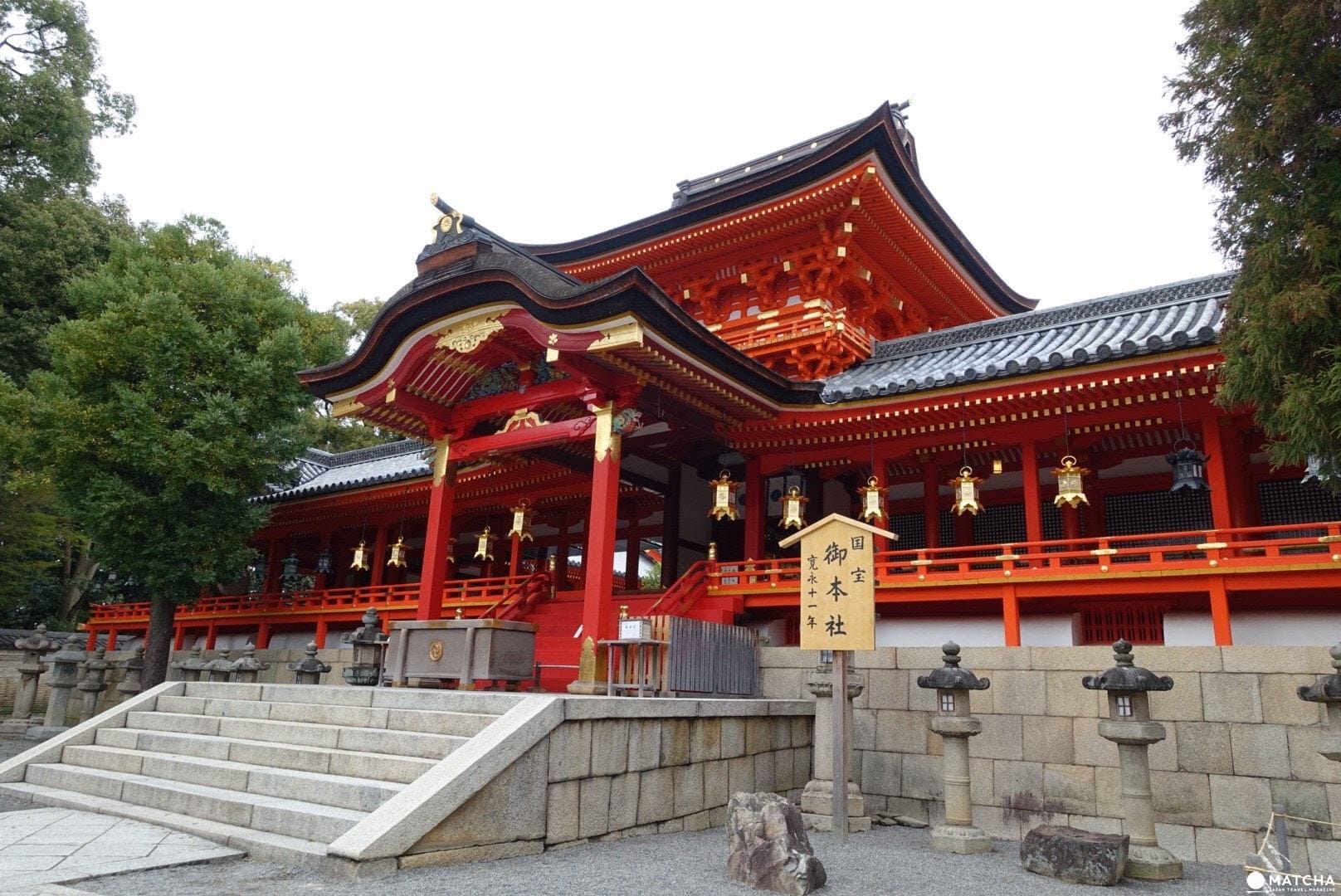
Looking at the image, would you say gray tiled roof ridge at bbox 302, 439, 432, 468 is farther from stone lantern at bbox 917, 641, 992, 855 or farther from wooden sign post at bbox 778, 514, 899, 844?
stone lantern at bbox 917, 641, 992, 855

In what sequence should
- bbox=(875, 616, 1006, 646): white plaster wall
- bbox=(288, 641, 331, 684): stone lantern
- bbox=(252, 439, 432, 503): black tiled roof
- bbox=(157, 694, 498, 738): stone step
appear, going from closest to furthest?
bbox=(157, 694, 498, 738): stone step < bbox=(875, 616, 1006, 646): white plaster wall < bbox=(288, 641, 331, 684): stone lantern < bbox=(252, 439, 432, 503): black tiled roof

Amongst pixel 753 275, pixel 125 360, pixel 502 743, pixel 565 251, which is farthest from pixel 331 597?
pixel 502 743

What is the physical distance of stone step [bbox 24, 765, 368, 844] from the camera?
5809 mm

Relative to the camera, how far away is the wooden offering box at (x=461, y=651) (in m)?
8.80

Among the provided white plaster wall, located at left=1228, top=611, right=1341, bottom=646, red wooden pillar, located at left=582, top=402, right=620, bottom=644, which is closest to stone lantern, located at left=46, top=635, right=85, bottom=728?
red wooden pillar, located at left=582, top=402, right=620, bottom=644

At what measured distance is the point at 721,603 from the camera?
11.2 meters

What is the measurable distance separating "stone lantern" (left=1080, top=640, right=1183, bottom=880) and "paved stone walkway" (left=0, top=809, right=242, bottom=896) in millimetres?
6389

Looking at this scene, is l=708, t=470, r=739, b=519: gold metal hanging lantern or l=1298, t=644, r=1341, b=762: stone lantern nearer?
l=1298, t=644, r=1341, b=762: stone lantern

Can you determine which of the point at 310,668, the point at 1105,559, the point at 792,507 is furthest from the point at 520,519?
the point at 1105,559

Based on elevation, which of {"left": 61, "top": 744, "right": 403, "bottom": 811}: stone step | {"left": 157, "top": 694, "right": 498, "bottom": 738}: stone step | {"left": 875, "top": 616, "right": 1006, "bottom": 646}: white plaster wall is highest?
{"left": 875, "top": 616, "right": 1006, "bottom": 646}: white plaster wall

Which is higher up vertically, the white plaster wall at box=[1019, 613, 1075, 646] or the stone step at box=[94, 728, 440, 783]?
the white plaster wall at box=[1019, 613, 1075, 646]

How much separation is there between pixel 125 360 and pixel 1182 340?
50.7 ft

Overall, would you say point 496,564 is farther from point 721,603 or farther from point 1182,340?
point 1182,340

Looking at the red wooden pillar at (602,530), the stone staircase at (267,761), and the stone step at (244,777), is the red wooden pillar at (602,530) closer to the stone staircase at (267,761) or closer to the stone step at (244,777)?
the stone staircase at (267,761)
